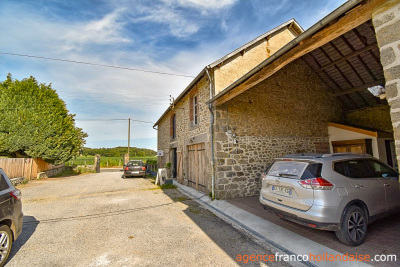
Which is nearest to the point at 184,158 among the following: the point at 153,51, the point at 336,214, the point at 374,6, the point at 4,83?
the point at 153,51

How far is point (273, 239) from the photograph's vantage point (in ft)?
12.5

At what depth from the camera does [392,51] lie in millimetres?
2307

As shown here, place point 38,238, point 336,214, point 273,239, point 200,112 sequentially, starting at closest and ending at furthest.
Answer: point 336,214
point 273,239
point 38,238
point 200,112

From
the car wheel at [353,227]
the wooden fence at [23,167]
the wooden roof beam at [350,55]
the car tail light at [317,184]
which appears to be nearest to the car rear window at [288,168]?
the car tail light at [317,184]

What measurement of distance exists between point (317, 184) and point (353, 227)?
→ 107 cm

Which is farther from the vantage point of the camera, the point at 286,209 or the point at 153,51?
the point at 153,51

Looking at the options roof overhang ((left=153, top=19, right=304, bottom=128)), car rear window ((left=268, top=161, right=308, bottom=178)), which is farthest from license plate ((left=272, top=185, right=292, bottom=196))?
roof overhang ((left=153, top=19, right=304, bottom=128))

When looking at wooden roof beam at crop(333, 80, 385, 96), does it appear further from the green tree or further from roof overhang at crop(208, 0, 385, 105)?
the green tree

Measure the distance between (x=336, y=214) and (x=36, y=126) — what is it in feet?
59.0

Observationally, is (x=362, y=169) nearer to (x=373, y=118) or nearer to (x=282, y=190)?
(x=282, y=190)

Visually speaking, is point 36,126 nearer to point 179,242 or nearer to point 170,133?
point 170,133

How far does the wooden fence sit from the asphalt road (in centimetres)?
688

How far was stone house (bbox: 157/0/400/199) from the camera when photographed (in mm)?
6992

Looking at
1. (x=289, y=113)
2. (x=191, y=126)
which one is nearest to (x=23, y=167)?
(x=191, y=126)
